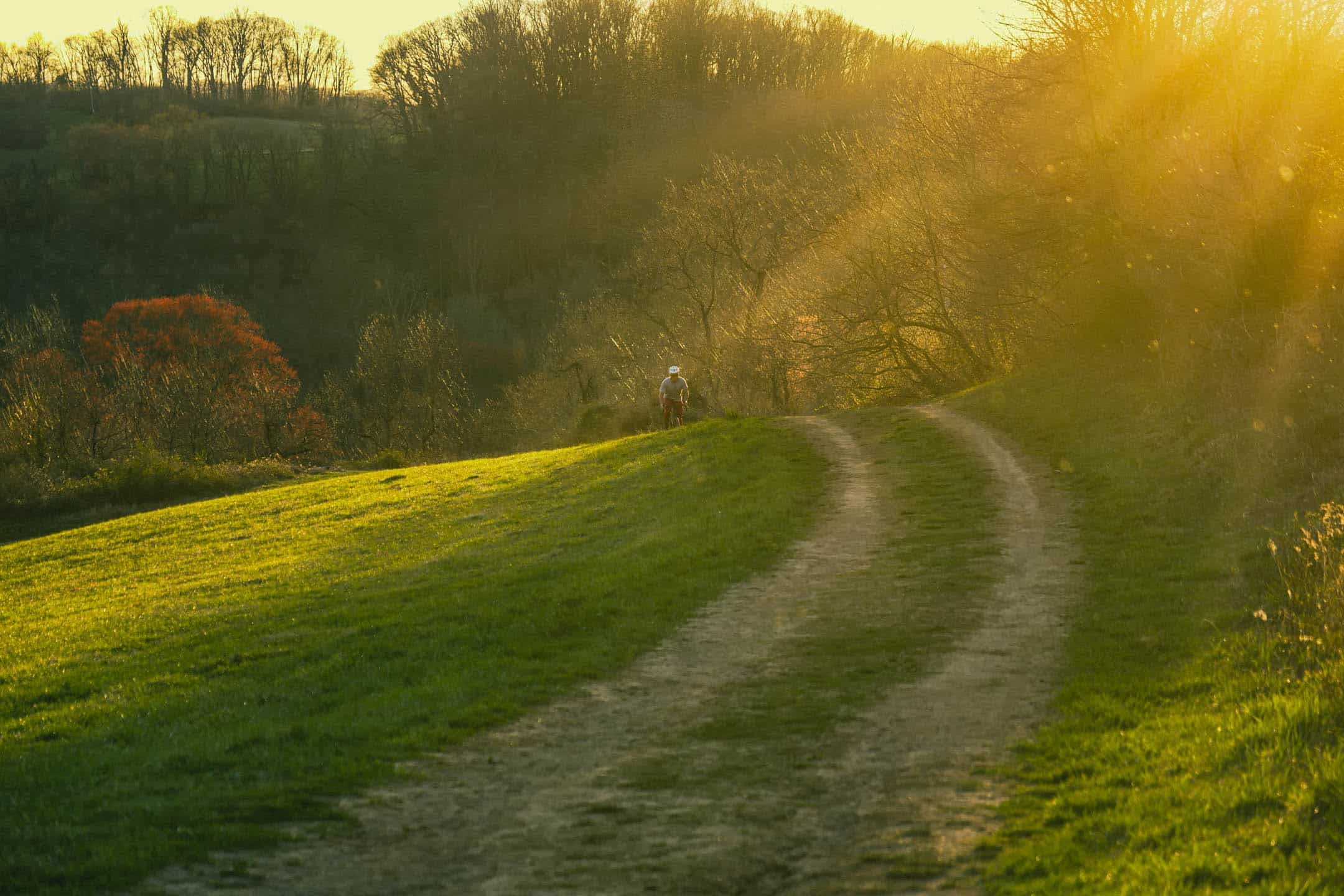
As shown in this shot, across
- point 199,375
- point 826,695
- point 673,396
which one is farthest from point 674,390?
point 199,375

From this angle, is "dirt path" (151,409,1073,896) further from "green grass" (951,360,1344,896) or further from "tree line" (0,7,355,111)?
"tree line" (0,7,355,111)

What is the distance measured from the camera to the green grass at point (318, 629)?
8805 millimetres

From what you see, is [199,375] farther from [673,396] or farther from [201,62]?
[201,62]

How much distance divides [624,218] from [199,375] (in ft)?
168

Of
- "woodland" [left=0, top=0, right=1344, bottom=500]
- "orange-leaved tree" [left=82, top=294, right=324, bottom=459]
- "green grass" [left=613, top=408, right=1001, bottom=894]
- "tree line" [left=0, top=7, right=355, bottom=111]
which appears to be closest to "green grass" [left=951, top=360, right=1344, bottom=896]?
"green grass" [left=613, top=408, right=1001, bottom=894]

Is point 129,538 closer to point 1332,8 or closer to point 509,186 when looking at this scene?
point 1332,8

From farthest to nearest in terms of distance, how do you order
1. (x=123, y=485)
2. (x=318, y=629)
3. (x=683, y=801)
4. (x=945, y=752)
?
(x=123, y=485) → (x=318, y=629) → (x=945, y=752) → (x=683, y=801)

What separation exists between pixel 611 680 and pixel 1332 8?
26.8m

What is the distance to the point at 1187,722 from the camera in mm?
9289

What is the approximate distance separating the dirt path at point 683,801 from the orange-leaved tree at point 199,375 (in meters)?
39.6

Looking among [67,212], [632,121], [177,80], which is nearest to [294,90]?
[177,80]

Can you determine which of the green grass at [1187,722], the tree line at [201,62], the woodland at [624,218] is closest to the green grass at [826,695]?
the green grass at [1187,722]

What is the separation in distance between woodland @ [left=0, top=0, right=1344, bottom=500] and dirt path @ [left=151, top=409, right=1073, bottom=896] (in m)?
17.3

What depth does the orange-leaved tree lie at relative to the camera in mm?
50156
